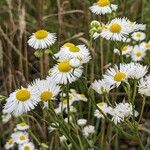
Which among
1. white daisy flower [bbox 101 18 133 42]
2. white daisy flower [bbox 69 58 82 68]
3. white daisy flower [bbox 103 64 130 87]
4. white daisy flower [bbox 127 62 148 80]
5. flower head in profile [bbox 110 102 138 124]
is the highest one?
white daisy flower [bbox 101 18 133 42]

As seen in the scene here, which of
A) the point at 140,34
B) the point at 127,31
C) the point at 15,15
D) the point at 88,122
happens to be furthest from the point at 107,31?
the point at 15,15

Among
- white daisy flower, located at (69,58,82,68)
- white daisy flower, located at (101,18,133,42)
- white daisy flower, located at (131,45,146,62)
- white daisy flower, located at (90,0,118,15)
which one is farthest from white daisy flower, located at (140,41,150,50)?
white daisy flower, located at (69,58,82,68)

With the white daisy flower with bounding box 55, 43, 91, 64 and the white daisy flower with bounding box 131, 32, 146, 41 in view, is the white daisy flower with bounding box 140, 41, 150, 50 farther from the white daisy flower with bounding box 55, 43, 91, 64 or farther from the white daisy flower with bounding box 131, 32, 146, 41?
the white daisy flower with bounding box 55, 43, 91, 64

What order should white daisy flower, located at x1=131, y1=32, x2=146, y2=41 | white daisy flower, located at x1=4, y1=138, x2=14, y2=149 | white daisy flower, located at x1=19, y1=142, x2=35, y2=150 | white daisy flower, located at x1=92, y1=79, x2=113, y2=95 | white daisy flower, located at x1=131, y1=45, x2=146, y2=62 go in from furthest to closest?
white daisy flower, located at x1=131, y1=32, x2=146, y2=41 < white daisy flower, located at x1=131, y1=45, x2=146, y2=62 < white daisy flower, located at x1=4, y1=138, x2=14, y2=149 < white daisy flower, located at x1=19, y1=142, x2=35, y2=150 < white daisy flower, located at x1=92, y1=79, x2=113, y2=95

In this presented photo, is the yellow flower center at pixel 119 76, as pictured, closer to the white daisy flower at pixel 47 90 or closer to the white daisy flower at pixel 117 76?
the white daisy flower at pixel 117 76

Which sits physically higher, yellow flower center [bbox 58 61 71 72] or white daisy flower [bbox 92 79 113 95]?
yellow flower center [bbox 58 61 71 72]

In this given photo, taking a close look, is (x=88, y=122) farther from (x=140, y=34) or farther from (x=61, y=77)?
(x=61, y=77)

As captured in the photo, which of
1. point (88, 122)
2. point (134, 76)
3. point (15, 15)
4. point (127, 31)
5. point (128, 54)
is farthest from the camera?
point (15, 15)

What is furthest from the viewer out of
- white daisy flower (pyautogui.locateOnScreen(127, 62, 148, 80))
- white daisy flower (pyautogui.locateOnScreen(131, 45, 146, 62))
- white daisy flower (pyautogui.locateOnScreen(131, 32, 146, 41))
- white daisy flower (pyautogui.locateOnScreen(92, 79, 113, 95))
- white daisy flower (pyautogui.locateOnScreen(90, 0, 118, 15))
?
white daisy flower (pyautogui.locateOnScreen(131, 32, 146, 41))
